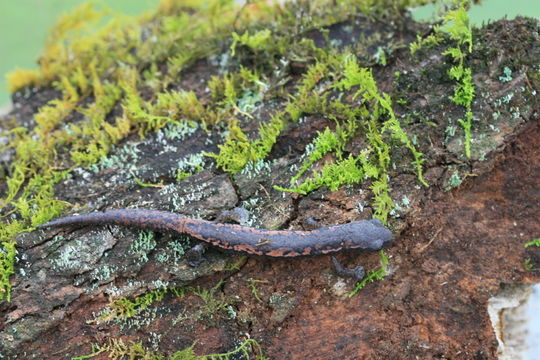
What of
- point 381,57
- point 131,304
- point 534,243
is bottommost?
point 534,243

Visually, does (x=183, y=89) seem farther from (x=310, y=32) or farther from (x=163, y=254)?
(x=163, y=254)

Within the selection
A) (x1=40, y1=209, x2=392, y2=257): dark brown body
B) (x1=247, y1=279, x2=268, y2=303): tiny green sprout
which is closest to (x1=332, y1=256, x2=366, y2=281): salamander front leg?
(x1=40, y1=209, x2=392, y2=257): dark brown body

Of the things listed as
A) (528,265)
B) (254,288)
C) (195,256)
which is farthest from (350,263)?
(528,265)

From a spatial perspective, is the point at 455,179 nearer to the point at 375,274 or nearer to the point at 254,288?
the point at 375,274

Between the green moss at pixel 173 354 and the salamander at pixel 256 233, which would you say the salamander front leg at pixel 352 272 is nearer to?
the salamander at pixel 256 233

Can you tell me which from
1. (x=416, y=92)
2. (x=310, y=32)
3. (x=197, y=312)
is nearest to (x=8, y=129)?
(x=197, y=312)

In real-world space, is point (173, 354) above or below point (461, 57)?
below
